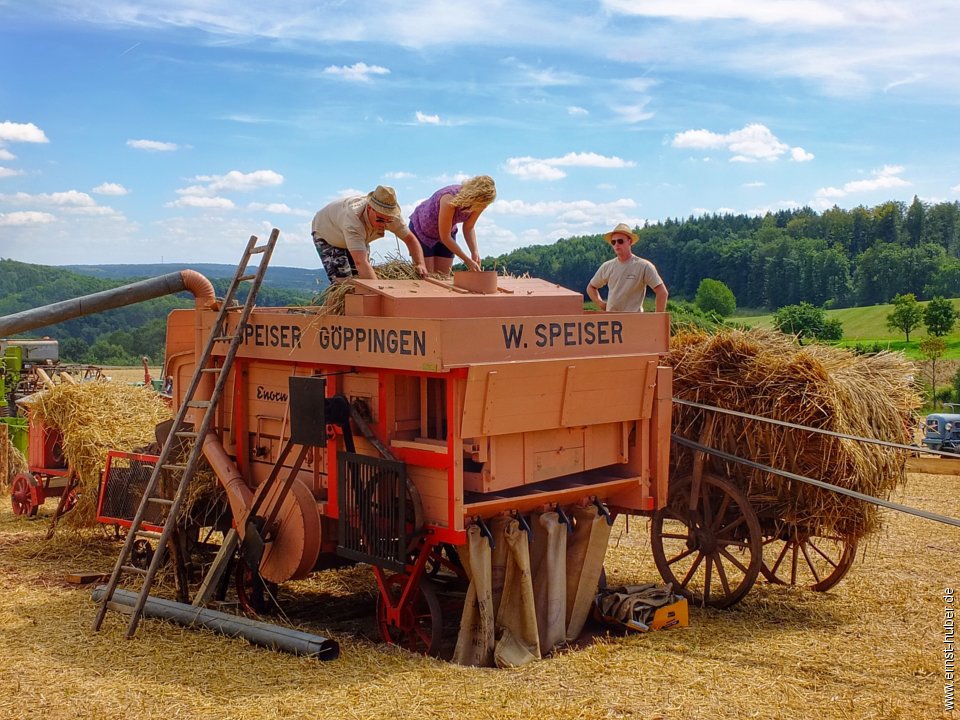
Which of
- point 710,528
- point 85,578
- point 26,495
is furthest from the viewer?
point 26,495

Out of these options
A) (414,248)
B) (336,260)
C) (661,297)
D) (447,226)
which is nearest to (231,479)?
(336,260)

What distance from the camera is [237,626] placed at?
7027 millimetres

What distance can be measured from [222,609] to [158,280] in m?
3.74

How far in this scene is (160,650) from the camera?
6.74m

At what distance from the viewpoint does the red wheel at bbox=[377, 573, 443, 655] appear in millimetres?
7082

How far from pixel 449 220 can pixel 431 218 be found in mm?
379

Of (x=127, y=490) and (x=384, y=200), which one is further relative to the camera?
(x=127, y=490)

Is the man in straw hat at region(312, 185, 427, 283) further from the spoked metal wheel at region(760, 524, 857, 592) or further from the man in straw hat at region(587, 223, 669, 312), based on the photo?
the spoked metal wheel at region(760, 524, 857, 592)

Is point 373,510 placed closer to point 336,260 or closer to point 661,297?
point 336,260

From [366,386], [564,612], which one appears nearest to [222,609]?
[366,386]

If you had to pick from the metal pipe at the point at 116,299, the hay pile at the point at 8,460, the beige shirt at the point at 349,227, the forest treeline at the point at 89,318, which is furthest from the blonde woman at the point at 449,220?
the forest treeline at the point at 89,318

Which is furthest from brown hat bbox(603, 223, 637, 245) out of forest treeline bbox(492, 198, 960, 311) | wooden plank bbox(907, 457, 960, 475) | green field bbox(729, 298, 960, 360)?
forest treeline bbox(492, 198, 960, 311)

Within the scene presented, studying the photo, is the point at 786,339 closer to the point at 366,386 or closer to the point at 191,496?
the point at 366,386

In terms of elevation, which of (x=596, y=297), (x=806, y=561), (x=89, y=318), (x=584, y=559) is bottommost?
(x=806, y=561)
